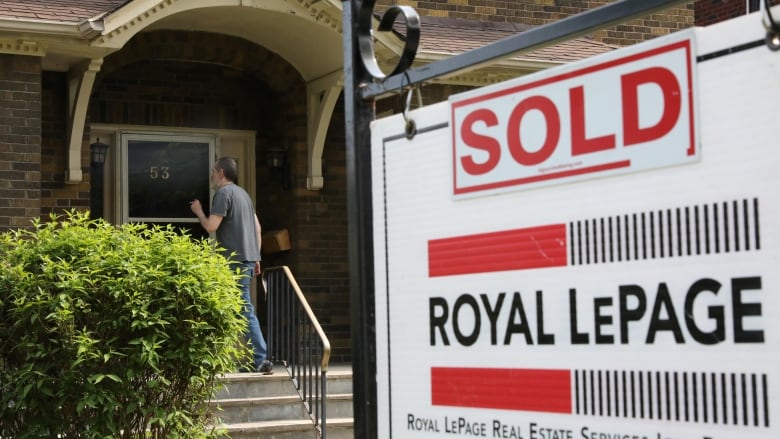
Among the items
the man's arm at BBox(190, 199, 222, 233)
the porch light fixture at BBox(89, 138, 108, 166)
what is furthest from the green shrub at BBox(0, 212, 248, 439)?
the porch light fixture at BBox(89, 138, 108, 166)

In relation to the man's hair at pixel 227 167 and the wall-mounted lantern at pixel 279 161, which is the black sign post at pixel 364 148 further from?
the wall-mounted lantern at pixel 279 161

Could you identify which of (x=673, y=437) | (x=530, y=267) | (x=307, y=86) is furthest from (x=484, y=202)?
(x=307, y=86)

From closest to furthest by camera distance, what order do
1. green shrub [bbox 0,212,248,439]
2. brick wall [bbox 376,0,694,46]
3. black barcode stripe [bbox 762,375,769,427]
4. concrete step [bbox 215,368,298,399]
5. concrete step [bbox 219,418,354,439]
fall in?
black barcode stripe [bbox 762,375,769,427] < green shrub [bbox 0,212,248,439] < concrete step [bbox 219,418,354,439] < concrete step [bbox 215,368,298,399] < brick wall [bbox 376,0,694,46]

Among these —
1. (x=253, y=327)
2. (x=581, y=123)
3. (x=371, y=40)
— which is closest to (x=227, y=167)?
(x=253, y=327)

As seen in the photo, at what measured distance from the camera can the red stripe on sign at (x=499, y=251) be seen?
1890mm

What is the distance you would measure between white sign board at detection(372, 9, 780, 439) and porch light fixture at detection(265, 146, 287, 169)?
9.77 metres

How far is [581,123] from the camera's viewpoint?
1.87 meters

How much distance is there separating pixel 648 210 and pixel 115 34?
8.50 metres

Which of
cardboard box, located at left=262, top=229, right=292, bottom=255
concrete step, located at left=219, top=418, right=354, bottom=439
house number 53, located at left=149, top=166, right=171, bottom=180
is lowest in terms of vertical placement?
concrete step, located at left=219, top=418, right=354, bottom=439

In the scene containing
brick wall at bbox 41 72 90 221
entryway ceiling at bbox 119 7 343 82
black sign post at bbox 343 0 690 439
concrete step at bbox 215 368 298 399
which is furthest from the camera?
entryway ceiling at bbox 119 7 343 82

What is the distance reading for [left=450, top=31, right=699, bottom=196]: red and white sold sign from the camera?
5.62 ft

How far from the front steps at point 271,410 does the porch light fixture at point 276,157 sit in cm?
293

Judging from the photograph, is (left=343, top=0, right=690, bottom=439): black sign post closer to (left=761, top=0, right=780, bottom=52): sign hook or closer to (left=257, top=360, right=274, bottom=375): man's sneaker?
(left=761, top=0, right=780, bottom=52): sign hook

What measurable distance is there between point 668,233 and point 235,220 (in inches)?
314
